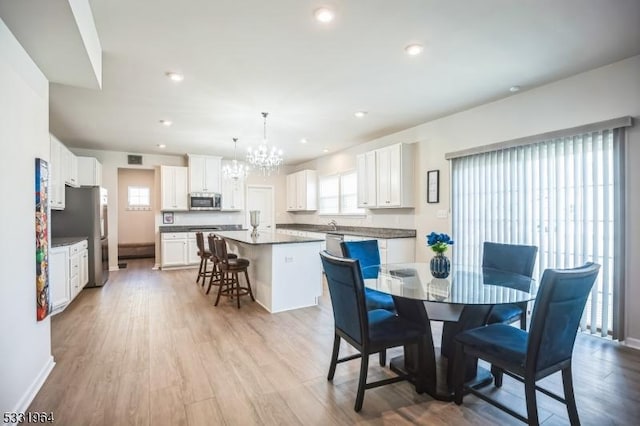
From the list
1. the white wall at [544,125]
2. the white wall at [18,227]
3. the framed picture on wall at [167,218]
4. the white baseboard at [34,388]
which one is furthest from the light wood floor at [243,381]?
the framed picture on wall at [167,218]

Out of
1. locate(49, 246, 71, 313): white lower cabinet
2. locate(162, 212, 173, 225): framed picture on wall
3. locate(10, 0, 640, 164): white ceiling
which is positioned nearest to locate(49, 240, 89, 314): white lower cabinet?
locate(49, 246, 71, 313): white lower cabinet

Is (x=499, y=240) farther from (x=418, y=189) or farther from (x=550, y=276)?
(x=550, y=276)

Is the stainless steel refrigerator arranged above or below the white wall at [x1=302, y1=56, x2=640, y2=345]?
below

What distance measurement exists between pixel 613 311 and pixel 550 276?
2.23 metres

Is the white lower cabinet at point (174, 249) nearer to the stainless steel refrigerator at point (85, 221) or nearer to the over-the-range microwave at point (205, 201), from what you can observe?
the over-the-range microwave at point (205, 201)

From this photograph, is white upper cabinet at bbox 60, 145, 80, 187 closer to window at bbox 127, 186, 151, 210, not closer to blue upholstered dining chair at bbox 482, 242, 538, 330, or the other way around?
window at bbox 127, 186, 151, 210

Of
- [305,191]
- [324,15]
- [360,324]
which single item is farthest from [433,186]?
[305,191]

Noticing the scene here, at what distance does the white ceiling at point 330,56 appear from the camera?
2.27 m

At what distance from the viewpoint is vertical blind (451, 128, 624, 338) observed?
3088 millimetres

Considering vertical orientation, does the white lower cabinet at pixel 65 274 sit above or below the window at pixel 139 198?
below

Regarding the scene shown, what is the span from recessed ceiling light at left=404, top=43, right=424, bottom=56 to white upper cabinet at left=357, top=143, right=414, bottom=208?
7.89 ft

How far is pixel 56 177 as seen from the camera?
4.48 m

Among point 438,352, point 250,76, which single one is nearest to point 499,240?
point 438,352

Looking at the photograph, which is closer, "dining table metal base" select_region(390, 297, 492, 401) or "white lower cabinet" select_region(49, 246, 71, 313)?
"dining table metal base" select_region(390, 297, 492, 401)
